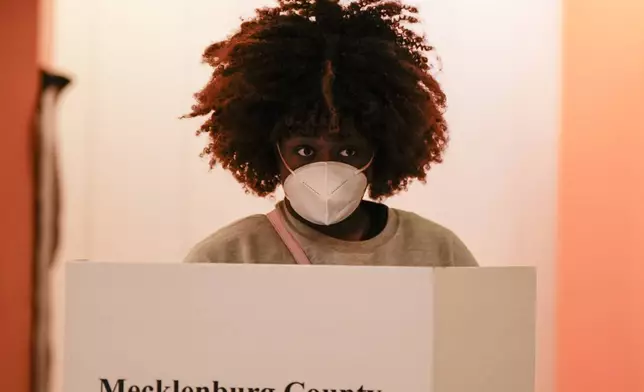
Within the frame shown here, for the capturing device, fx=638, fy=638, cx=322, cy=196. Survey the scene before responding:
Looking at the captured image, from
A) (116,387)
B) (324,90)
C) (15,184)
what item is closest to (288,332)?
(116,387)

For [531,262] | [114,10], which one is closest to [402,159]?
[531,262]

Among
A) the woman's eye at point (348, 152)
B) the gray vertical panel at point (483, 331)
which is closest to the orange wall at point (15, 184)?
the woman's eye at point (348, 152)

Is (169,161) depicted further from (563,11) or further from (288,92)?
(563,11)

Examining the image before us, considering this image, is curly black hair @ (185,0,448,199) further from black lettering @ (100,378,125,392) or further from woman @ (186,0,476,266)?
black lettering @ (100,378,125,392)

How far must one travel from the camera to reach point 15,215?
1.02 metres

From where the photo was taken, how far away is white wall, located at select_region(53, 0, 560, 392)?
1019 mm

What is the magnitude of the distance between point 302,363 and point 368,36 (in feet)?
1.69

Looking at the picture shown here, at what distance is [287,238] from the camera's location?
3.30ft

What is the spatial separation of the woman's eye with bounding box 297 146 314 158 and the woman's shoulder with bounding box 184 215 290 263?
0.38 ft

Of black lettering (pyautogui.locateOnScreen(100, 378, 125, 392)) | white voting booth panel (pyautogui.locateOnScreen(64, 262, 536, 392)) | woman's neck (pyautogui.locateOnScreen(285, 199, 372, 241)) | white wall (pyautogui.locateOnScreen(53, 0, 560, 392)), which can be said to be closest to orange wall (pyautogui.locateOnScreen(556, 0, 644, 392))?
white wall (pyautogui.locateOnScreen(53, 0, 560, 392))

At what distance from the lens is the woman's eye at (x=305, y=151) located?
1.00 metres

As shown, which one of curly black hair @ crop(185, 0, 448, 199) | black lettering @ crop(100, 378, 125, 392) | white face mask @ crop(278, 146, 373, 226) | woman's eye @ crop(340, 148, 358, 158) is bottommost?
black lettering @ crop(100, 378, 125, 392)

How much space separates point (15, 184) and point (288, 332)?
50 cm

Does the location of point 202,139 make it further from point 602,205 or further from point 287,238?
point 602,205
